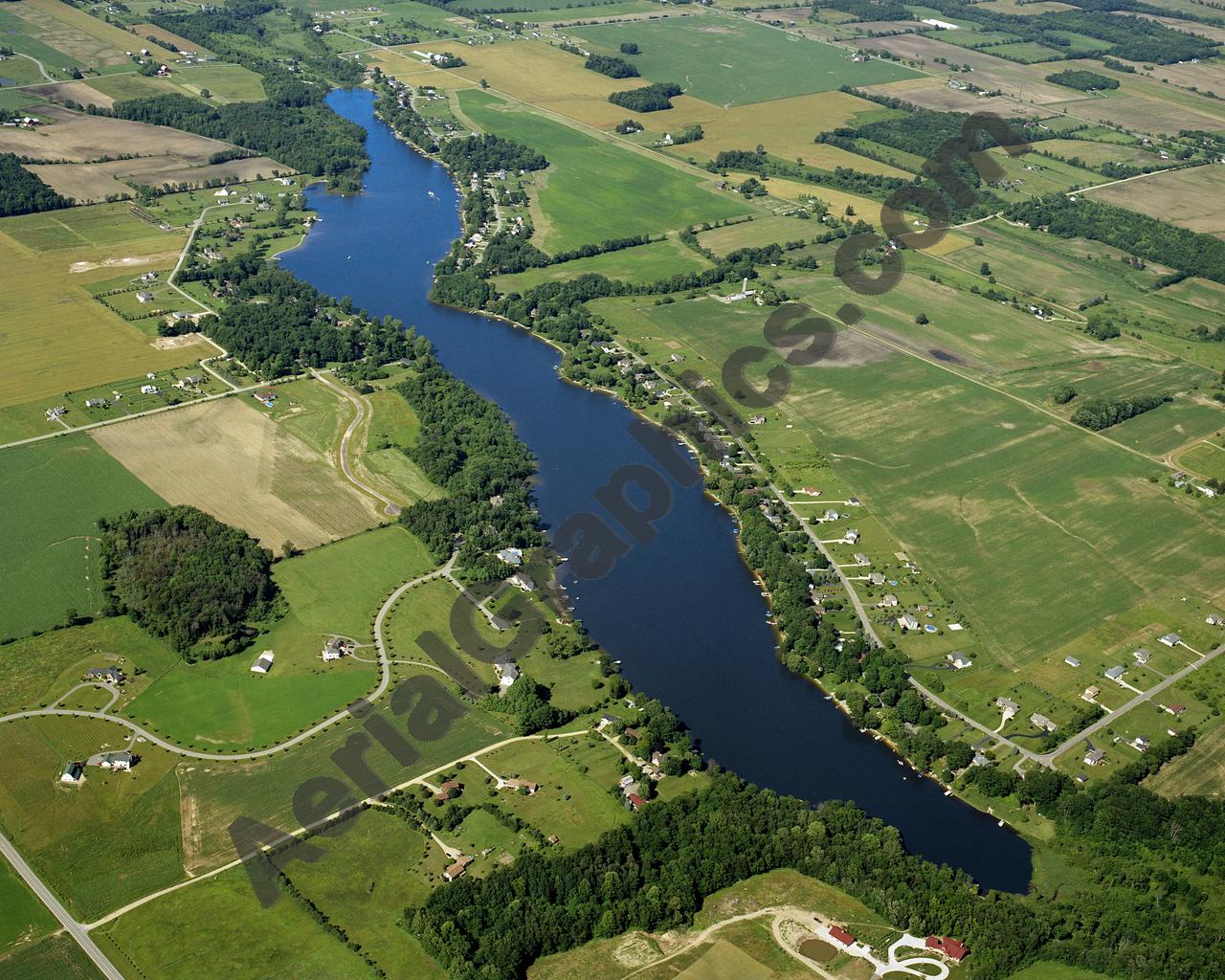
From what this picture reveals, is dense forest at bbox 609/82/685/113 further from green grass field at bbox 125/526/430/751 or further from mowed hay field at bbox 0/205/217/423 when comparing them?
green grass field at bbox 125/526/430/751

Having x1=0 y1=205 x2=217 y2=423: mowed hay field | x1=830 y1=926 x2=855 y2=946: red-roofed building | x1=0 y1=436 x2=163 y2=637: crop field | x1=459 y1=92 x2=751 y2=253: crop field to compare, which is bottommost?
x1=0 y1=436 x2=163 y2=637: crop field

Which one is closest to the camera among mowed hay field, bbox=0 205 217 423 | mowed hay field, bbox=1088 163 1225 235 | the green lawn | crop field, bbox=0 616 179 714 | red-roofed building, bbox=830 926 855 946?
the green lawn

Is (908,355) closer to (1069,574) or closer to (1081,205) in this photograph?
(1069,574)

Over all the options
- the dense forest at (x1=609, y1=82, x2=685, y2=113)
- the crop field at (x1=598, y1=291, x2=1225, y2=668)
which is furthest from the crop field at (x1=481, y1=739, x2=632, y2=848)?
the dense forest at (x1=609, y1=82, x2=685, y2=113)

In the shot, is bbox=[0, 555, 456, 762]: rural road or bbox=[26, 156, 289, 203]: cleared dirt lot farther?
bbox=[26, 156, 289, 203]: cleared dirt lot

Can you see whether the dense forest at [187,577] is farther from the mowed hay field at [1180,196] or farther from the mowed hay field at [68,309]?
the mowed hay field at [1180,196]

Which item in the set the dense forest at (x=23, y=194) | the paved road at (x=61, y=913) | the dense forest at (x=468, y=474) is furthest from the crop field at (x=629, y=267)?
the paved road at (x=61, y=913)
